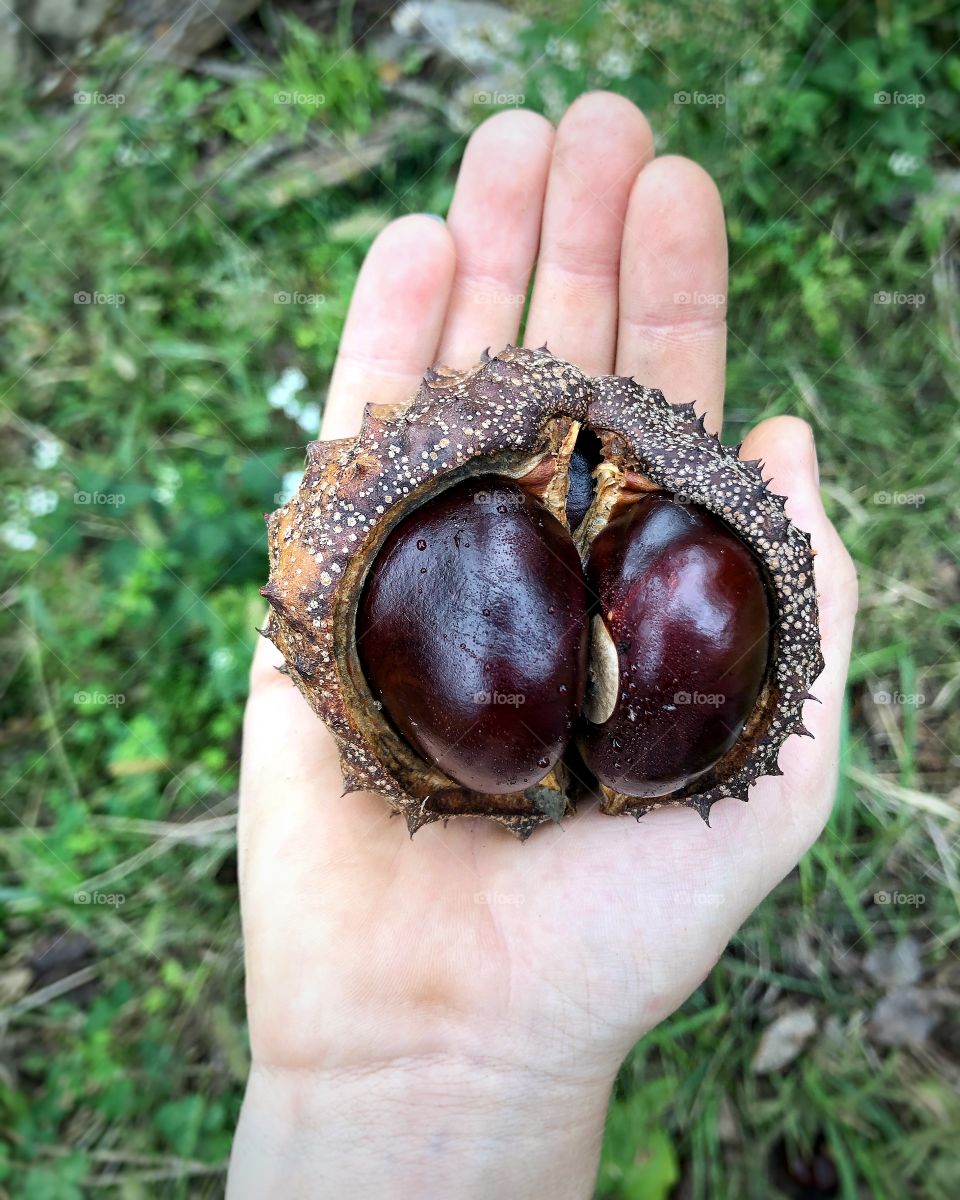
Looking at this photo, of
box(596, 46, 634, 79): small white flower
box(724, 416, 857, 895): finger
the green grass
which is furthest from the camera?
box(596, 46, 634, 79): small white flower

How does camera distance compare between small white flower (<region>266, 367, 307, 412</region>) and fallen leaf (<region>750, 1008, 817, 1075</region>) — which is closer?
fallen leaf (<region>750, 1008, 817, 1075</region>)

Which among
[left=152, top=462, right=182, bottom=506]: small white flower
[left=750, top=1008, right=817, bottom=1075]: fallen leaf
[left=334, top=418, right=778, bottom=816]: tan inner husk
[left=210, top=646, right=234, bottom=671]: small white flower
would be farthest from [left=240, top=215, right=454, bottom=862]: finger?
[left=750, top=1008, right=817, bottom=1075]: fallen leaf

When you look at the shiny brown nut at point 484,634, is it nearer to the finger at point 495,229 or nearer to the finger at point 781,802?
the finger at point 781,802

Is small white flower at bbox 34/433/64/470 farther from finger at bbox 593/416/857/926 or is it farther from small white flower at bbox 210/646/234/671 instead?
finger at bbox 593/416/857/926

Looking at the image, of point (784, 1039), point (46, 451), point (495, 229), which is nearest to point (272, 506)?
point (46, 451)

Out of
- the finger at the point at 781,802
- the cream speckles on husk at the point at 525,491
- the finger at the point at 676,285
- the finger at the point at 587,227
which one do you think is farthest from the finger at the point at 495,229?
the finger at the point at 781,802

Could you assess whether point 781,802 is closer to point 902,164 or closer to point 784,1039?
point 784,1039

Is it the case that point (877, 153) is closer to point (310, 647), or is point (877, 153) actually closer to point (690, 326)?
point (690, 326)
